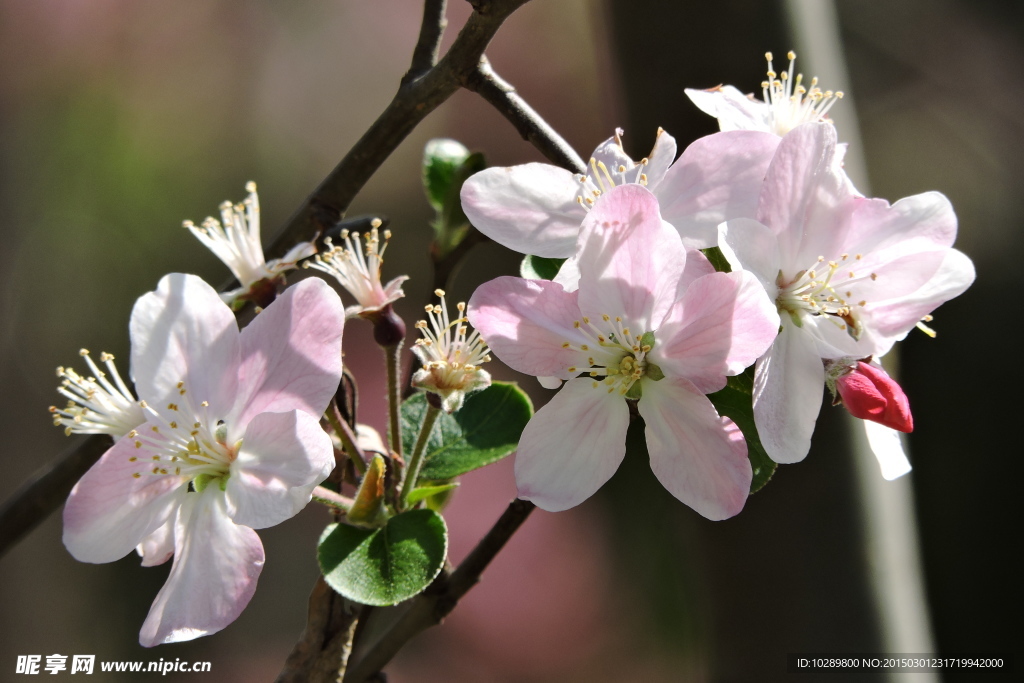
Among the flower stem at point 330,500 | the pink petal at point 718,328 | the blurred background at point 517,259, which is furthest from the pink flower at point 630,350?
the blurred background at point 517,259

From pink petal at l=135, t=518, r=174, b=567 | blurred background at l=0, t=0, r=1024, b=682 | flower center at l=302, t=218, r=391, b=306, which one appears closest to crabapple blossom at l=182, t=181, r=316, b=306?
flower center at l=302, t=218, r=391, b=306

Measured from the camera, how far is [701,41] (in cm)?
78

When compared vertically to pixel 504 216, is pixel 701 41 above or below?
above

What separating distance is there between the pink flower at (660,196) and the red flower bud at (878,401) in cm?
8

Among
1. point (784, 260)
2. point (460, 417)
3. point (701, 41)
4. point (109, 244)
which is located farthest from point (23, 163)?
point (784, 260)

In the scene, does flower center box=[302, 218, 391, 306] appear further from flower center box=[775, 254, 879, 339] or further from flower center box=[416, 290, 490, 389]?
flower center box=[775, 254, 879, 339]

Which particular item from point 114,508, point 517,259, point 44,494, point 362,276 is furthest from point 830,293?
point 517,259

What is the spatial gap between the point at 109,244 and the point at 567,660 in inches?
60.1

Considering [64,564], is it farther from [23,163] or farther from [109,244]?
[23,163]

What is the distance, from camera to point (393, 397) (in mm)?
374

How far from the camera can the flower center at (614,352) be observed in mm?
304

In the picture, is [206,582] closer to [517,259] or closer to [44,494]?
[44,494]

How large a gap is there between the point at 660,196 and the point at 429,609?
0.79 ft

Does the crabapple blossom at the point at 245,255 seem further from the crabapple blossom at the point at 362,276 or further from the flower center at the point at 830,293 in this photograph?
the flower center at the point at 830,293
